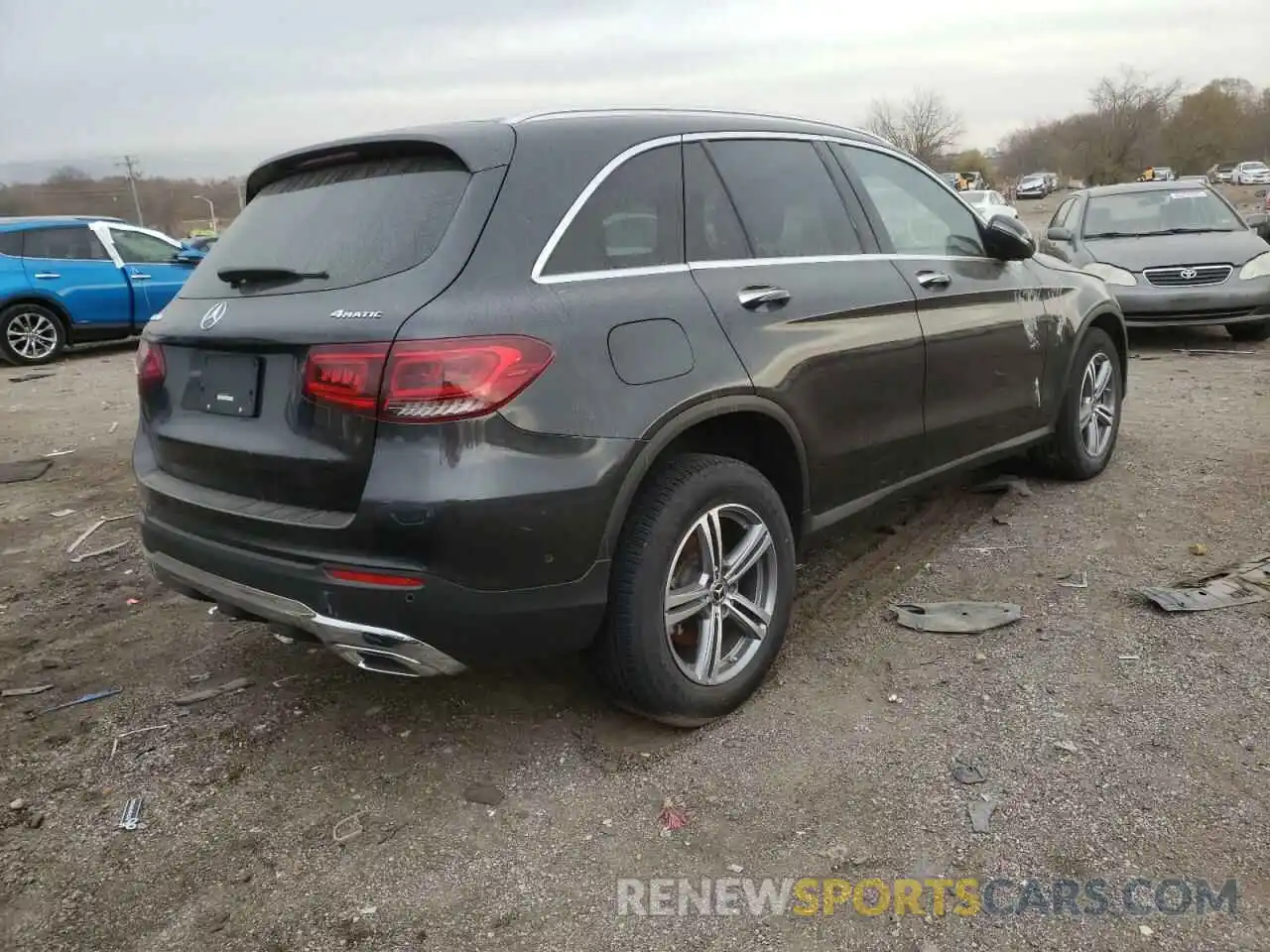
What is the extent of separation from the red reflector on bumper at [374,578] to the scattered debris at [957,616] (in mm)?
1985

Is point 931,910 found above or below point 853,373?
below

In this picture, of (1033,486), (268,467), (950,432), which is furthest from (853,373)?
(1033,486)

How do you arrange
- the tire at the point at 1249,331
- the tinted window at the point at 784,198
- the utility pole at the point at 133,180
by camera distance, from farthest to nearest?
the utility pole at the point at 133,180 → the tire at the point at 1249,331 → the tinted window at the point at 784,198

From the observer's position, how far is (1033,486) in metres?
5.25

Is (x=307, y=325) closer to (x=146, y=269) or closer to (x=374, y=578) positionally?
(x=374, y=578)

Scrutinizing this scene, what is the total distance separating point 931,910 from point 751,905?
0.40 metres

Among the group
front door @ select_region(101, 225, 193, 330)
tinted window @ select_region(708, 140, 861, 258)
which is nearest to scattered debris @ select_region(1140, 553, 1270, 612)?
tinted window @ select_region(708, 140, 861, 258)

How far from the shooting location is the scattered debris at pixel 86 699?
11.0 ft

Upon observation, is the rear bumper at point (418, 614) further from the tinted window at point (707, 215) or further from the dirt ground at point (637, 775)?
the tinted window at point (707, 215)

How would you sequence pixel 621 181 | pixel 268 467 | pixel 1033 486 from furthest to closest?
1. pixel 1033 486
2. pixel 621 181
3. pixel 268 467

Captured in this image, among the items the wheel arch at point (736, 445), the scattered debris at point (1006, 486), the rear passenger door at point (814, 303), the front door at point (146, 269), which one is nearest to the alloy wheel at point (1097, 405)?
the scattered debris at point (1006, 486)

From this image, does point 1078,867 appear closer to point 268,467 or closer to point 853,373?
point 853,373

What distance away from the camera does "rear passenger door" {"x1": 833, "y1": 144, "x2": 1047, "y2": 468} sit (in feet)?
12.8

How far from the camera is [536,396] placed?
8.18 ft
